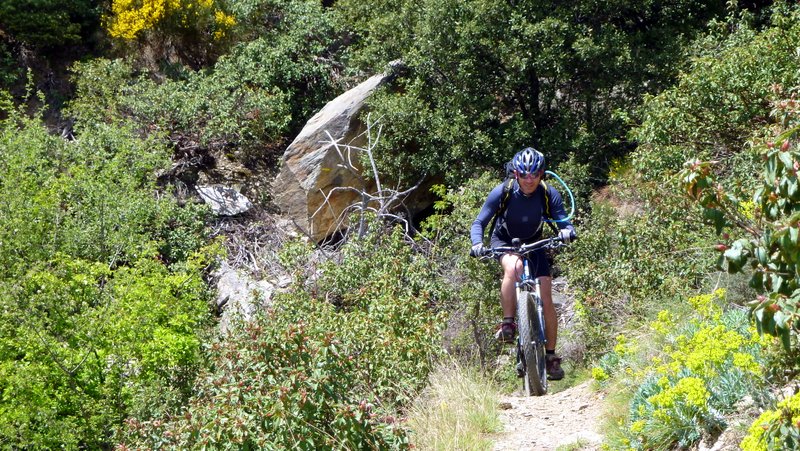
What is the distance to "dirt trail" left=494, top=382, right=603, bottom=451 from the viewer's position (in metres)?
5.82

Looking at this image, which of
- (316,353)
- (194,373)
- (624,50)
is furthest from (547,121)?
(316,353)

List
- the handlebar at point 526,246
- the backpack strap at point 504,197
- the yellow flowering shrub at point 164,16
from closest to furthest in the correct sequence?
the handlebar at point 526,246 < the backpack strap at point 504,197 < the yellow flowering shrub at point 164,16

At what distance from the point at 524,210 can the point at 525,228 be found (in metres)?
0.15

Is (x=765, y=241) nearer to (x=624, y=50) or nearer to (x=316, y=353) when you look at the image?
(x=316, y=353)

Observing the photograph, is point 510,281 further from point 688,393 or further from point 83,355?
point 83,355

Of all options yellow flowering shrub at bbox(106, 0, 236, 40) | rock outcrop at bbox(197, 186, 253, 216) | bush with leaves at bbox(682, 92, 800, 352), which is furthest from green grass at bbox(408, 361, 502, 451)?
yellow flowering shrub at bbox(106, 0, 236, 40)

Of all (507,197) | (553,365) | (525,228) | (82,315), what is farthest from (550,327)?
(82,315)

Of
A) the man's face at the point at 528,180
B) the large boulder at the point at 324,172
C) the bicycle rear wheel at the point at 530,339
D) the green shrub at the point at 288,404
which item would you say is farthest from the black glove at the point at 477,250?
the large boulder at the point at 324,172

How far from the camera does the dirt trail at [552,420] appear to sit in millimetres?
5820

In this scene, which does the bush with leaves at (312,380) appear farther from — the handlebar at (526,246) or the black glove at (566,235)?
the black glove at (566,235)

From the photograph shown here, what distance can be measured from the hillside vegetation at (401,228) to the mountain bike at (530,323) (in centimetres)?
41

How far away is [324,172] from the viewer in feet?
44.3

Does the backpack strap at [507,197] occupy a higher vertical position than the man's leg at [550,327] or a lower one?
higher

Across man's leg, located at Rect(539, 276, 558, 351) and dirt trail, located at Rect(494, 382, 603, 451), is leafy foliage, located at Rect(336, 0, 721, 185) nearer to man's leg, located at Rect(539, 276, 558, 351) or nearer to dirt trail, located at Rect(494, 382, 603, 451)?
man's leg, located at Rect(539, 276, 558, 351)
